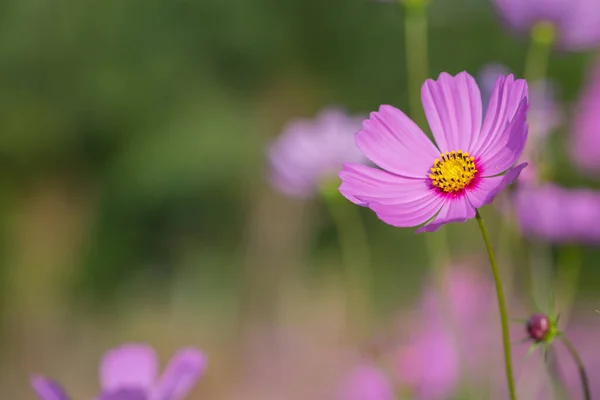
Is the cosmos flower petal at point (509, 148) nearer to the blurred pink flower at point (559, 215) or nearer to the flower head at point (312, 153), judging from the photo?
the blurred pink flower at point (559, 215)

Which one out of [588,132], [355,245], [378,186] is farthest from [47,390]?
[355,245]

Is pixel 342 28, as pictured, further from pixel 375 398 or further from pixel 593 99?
pixel 375 398

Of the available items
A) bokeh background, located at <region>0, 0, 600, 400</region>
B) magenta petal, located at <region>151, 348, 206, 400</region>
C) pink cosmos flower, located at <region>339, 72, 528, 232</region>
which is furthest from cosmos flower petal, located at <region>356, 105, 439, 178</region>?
bokeh background, located at <region>0, 0, 600, 400</region>

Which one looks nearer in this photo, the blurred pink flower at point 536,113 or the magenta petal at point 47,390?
the magenta petal at point 47,390

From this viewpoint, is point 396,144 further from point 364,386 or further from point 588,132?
point 588,132

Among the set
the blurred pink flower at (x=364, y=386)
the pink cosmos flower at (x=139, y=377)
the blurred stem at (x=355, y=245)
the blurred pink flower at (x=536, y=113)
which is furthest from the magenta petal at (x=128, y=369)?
the blurred stem at (x=355, y=245)
